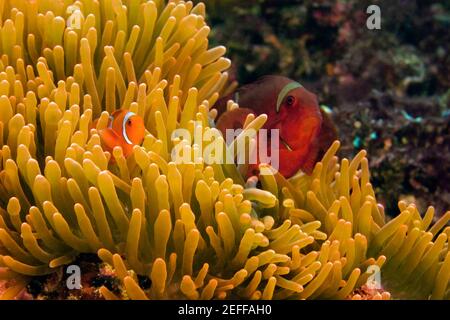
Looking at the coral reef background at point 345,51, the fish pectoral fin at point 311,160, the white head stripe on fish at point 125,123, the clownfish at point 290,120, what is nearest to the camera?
the white head stripe on fish at point 125,123

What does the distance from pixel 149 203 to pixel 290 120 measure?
80 centimetres

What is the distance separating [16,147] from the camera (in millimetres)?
2184

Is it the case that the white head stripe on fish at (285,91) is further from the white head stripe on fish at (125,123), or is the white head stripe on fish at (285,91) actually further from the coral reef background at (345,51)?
the coral reef background at (345,51)

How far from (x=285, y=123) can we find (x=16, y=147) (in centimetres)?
119

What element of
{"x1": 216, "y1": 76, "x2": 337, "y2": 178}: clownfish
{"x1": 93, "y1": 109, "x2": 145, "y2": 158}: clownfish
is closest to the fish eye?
{"x1": 216, "y1": 76, "x2": 337, "y2": 178}: clownfish

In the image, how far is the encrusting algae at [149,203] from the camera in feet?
6.43

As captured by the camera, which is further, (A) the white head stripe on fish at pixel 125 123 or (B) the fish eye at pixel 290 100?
(B) the fish eye at pixel 290 100

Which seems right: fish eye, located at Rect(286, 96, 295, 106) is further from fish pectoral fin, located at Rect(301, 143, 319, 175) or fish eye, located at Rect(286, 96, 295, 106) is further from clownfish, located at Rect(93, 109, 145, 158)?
clownfish, located at Rect(93, 109, 145, 158)

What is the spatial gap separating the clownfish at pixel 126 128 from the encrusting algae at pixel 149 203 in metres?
0.05

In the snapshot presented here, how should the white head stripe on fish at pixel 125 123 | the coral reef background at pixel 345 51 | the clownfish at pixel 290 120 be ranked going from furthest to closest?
the coral reef background at pixel 345 51 < the clownfish at pixel 290 120 < the white head stripe on fish at pixel 125 123

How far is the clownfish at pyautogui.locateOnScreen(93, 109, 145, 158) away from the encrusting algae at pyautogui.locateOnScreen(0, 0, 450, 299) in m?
0.05

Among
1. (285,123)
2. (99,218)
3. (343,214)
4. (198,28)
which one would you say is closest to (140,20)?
(198,28)

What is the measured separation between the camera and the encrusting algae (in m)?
1.96

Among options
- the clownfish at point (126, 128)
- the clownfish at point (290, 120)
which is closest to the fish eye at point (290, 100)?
the clownfish at point (290, 120)
